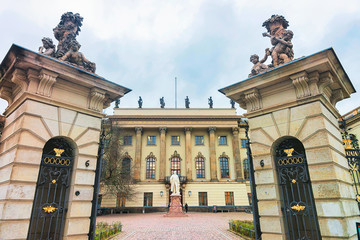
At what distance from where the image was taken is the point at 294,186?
6.09m

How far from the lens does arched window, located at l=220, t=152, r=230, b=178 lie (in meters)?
41.4

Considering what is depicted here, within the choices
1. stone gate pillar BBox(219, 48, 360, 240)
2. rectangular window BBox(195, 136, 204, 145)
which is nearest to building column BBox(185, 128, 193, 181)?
rectangular window BBox(195, 136, 204, 145)

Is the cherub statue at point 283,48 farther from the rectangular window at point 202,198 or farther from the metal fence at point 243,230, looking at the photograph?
the rectangular window at point 202,198

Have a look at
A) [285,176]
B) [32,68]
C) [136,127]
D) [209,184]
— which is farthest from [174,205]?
[32,68]

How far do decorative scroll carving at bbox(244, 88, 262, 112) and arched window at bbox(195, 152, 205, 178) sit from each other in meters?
35.9

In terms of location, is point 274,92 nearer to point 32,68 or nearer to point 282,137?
point 282,137

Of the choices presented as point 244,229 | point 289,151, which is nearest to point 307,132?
point 289,151

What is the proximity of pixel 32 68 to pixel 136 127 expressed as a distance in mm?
36845

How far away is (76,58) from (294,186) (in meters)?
6.62

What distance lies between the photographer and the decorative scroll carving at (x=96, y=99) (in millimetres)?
6031

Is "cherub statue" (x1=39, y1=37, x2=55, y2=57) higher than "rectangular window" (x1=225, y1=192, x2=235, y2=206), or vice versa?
"cherub statue" (x1=39, y1=37, x2=55, y2=57)

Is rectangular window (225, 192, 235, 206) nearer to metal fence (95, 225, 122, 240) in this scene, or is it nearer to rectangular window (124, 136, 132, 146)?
rectangular window (124, 136, 132, 146)

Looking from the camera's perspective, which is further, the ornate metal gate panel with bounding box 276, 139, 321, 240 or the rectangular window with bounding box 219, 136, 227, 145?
the rectangular window with bounding box 219, 136, 227, 145

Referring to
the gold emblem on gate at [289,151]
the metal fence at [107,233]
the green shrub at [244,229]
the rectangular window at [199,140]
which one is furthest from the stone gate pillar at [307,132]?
the rectangular window at [199,140]
